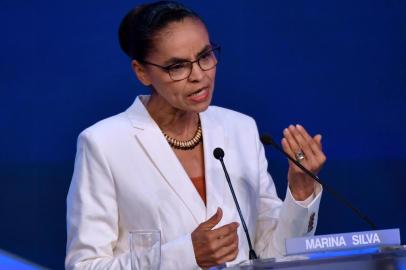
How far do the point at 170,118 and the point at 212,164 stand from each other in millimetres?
192

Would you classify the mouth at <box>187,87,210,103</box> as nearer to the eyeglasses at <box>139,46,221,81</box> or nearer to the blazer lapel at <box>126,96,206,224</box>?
the eyeglasses at <box>139,46,221,81</box>

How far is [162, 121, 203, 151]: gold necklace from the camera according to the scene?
2498 millimetres

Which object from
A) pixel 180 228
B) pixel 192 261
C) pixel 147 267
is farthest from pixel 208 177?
pixel 147 267

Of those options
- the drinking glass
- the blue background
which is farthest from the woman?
the drinking glass

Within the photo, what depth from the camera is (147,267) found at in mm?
1691

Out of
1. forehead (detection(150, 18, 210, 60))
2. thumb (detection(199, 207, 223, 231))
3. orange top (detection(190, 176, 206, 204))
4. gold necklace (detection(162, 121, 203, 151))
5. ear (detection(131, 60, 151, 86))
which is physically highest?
forehead (detection(150, 18, 210, 60))

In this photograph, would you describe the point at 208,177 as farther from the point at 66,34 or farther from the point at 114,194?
the point at 66,34

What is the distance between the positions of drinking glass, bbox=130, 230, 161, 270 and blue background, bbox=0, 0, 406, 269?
1.01 m

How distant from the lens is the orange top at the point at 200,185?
246cm

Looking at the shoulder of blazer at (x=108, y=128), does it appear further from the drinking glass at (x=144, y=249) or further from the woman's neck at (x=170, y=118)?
the drinking glass at (x=144, y=249)

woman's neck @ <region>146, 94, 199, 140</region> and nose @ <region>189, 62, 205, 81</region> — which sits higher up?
nose @ <region>189, 62, 205, 81</region>

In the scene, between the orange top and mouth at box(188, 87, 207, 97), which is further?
the orange top

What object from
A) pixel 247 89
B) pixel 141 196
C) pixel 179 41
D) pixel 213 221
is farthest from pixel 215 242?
pixel 247 89

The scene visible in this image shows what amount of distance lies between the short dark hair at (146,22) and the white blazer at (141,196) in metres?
0.20
